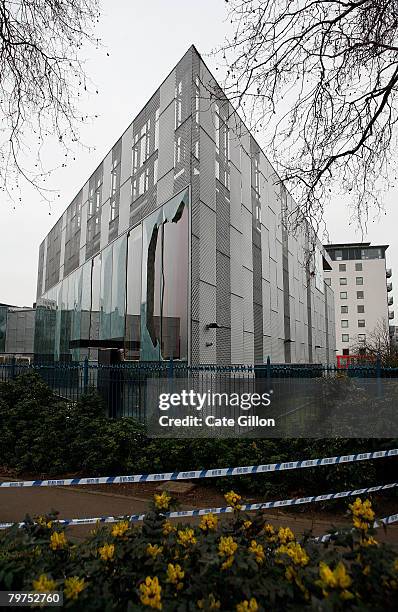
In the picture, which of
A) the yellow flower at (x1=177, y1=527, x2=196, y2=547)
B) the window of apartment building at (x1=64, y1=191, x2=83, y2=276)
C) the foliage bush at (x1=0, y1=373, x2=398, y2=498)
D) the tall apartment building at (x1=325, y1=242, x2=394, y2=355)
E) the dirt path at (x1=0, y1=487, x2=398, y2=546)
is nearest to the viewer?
the yellow flower at (x1=177, y1=527, x2=196, y2=547)

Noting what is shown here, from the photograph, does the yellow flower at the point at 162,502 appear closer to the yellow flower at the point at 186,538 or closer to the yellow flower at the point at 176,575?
the yellow flower at the point at 186,538

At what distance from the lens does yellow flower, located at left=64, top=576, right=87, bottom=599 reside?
6.39 feet

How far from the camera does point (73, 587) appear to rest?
1973 mm

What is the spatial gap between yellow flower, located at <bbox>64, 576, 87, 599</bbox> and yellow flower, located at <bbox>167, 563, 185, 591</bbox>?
42 centimetres

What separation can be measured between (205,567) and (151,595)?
31 cm

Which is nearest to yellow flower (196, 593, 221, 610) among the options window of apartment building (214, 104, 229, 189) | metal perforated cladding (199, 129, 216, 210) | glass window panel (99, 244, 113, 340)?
metal perforated cladding (199, 129, 216, 210)

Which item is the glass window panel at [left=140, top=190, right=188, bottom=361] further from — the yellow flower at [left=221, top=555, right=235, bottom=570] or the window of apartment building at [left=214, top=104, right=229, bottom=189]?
the yellow flower at [left=221, top=555, right=235, bottom=570]

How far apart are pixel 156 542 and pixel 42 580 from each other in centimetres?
73

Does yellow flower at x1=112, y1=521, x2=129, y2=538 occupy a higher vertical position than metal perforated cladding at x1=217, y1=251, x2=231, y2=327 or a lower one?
lower

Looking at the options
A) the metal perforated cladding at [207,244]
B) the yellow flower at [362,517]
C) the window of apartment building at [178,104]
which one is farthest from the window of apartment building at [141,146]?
the yellow flower at [362,517]

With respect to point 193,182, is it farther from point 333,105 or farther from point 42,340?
point 42,340

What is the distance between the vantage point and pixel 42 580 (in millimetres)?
1940

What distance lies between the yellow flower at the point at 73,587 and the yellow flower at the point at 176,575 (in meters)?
0.42

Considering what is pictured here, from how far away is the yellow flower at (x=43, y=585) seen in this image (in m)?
1.92
